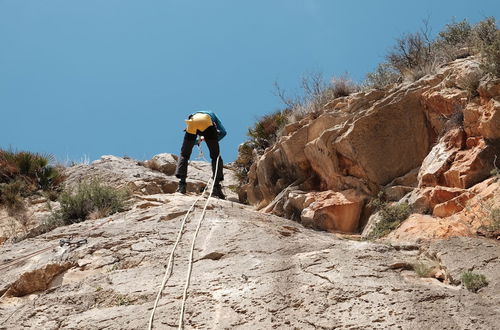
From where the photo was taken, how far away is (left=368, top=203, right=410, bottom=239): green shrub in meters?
7.89

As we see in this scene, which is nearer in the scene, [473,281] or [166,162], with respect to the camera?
[473,281]

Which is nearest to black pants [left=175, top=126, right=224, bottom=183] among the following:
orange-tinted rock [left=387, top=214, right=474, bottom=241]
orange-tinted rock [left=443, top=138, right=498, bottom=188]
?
orange-tinted rock [left=387, top=214, right=474, bottom=241]

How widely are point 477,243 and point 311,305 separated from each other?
1.81 m

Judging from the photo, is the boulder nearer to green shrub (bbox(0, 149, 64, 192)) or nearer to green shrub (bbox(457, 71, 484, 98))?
green shrub (bbox(0, 149, 64, 192))

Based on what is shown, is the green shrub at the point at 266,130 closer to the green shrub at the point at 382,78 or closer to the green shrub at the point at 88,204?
the green shrub at the point at 382,78

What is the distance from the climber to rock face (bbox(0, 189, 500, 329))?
357 centimetres

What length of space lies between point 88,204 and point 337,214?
3951 mm

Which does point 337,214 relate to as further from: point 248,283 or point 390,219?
point 248,283

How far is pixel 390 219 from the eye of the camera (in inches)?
320

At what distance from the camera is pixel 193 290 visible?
16.1 feet

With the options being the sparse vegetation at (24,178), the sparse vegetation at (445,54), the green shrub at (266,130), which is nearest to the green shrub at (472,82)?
the sparse vegetation at (445,54)

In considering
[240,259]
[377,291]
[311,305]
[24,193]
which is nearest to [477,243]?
[377,291]

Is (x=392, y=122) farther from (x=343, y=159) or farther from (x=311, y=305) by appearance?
(x=311, y=305)

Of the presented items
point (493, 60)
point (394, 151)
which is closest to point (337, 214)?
point (394, 151)
